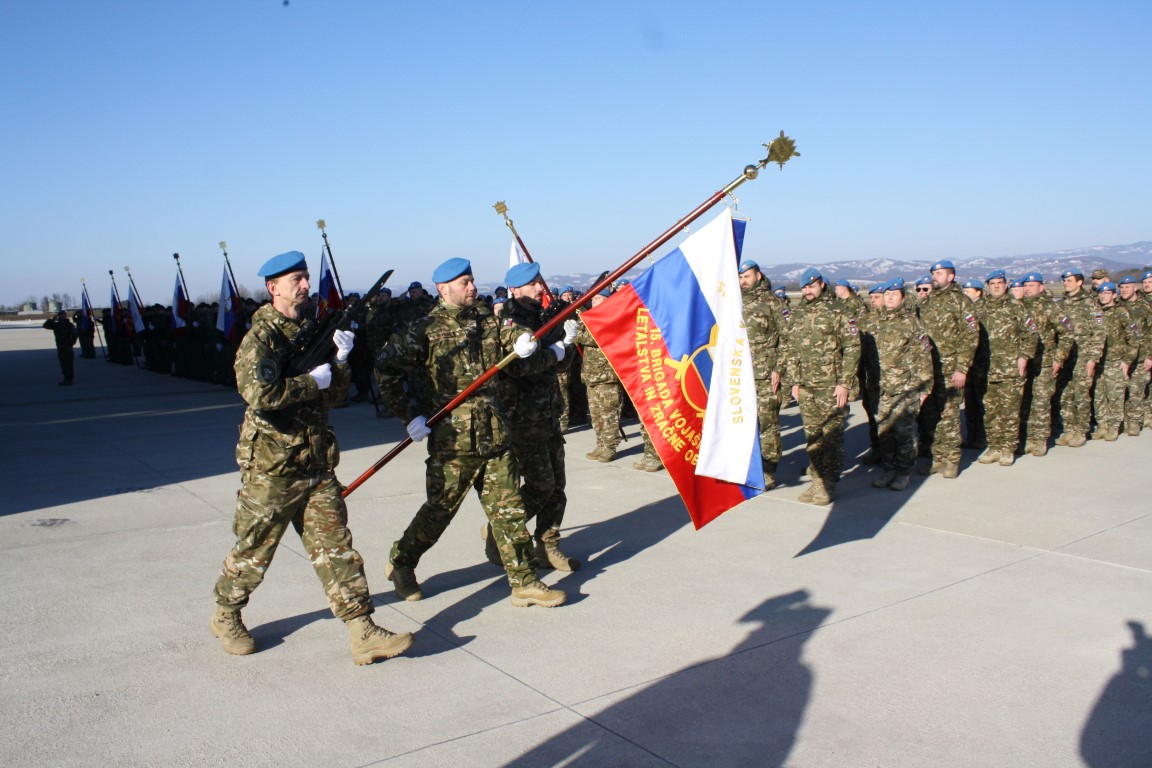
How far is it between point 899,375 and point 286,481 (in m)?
5.99

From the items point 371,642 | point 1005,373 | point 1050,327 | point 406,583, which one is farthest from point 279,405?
point 1050,327

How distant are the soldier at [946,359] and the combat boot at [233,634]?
6.69 meters

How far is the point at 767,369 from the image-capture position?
830cm

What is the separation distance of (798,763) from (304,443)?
266 cm

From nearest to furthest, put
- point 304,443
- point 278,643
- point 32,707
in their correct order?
point 32,707
point 304,443
point 278,643

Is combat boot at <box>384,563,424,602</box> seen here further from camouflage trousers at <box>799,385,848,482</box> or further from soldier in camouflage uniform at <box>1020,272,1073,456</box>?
soldier in camouflage uniform at <box>1020,272,1073,456</box>

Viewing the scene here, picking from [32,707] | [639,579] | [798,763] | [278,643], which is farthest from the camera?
[639,579]

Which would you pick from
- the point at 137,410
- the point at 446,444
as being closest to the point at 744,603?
the point at 446,444

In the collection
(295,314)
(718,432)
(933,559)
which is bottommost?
(933,559)

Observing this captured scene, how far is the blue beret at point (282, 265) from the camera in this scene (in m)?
4.47

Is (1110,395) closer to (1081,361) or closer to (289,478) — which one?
(1081,361)

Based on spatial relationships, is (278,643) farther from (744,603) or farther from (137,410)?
(137,410)

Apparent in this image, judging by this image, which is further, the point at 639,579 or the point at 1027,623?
the point at 639,579

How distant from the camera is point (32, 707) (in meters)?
4.00
